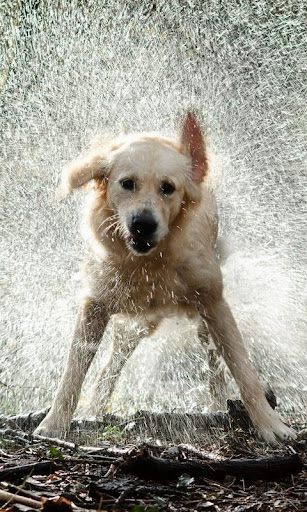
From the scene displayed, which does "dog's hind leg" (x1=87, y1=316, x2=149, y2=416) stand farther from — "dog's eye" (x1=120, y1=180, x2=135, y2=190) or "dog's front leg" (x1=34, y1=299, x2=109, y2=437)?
"dog's eye" (x1=120, y1=180, x2=135, y2=190)

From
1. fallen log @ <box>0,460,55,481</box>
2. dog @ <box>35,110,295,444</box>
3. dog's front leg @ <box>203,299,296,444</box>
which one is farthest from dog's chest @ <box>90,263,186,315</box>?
fallen log @ <box>0,460,55,481</box>

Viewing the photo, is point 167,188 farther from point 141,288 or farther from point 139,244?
point 141,288

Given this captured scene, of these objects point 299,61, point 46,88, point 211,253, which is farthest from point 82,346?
point 299,61

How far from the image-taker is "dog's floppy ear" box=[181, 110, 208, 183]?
468cm

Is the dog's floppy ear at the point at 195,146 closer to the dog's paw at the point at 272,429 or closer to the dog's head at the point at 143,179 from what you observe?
the dog's head at the point at 143,179

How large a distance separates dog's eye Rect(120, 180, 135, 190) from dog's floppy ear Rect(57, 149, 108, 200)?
0.29 metres

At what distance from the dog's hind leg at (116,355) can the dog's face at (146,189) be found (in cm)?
130

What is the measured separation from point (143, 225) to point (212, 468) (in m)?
1.72

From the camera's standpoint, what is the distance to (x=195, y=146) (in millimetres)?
4695

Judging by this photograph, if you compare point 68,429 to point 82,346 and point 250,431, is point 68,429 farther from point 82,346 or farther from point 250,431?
point 250,431

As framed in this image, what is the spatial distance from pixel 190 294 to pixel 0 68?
17.8ft

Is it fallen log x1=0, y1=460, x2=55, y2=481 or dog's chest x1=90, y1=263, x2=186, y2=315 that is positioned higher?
fallen log x1=0, y1=460, x2=55, y2=481

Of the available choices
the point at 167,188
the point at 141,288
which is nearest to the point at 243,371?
the point at 141,288

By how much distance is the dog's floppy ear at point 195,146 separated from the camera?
4676mm
